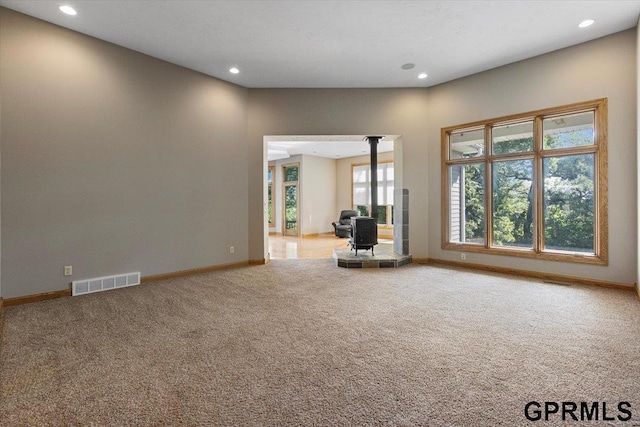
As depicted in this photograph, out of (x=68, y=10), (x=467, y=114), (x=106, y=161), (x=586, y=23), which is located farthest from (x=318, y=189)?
(x=68, y=10)

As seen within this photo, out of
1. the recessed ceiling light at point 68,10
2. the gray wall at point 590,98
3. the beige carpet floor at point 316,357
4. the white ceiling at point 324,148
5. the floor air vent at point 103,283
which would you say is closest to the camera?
the beige carpet floor at point 316,357

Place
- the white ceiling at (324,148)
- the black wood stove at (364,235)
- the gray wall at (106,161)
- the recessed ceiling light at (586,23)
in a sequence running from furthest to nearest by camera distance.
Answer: the white ceiling at (324,148) < the black wood stove at (364,235) < the recessed ceiling light at (586,23) < the gray wall at (106,161)

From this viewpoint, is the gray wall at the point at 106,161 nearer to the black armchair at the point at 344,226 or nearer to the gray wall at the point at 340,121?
the gray wall at the point at 340,121

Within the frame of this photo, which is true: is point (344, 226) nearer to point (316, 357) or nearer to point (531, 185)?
point (531, 185)

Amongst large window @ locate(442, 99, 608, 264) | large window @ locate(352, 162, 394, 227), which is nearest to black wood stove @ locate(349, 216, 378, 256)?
large window @ locate(442, 99, 608, 264)

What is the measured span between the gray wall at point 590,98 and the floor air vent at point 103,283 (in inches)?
215

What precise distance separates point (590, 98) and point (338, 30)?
142 inches

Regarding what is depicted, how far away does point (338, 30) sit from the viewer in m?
3.97

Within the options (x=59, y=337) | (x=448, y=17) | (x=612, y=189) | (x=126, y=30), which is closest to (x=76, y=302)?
(x=59, y=337)

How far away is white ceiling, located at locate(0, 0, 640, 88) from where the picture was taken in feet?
11.4

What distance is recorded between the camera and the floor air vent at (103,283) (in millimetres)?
3925

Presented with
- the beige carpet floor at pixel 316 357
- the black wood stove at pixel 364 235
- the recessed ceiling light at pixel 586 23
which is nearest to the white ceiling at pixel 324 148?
the black wood stove at pixel 364 235

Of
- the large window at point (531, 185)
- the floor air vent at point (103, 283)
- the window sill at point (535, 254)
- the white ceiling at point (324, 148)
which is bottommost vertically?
the floor air vent at point (103, 283)

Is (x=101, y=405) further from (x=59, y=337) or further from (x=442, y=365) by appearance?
(x=442, y=365)
